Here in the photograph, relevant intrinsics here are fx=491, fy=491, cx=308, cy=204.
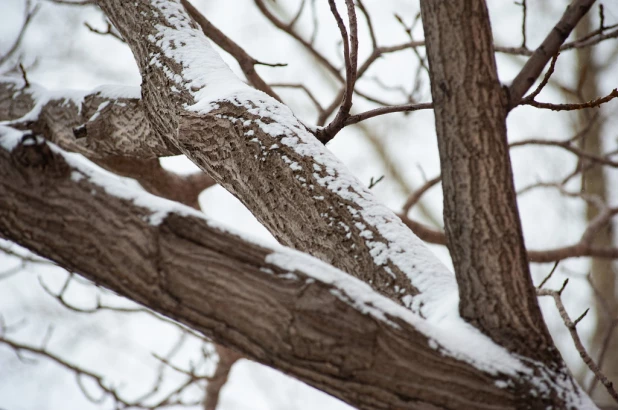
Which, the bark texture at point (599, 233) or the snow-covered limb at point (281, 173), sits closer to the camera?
the snow-covered limb at point (281, 173)

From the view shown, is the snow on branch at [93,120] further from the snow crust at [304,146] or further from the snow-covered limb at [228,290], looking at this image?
the snow-covered limb at [228,290]

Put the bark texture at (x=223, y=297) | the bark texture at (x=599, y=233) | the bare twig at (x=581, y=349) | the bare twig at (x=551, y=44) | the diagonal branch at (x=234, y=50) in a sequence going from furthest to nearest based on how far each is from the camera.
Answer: the bark texture at (x=599, y=233), the diagonal branch at (x=234, y=50), the bare twig at (x=581, y=349), the bare twig at (x=551, y=44), the bark texture at (x=223, y=297)

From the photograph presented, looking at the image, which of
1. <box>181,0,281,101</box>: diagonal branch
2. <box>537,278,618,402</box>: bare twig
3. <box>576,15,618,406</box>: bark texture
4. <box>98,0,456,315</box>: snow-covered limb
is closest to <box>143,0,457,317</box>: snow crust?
<box>98,0,456,315</box>: snow-covered limb

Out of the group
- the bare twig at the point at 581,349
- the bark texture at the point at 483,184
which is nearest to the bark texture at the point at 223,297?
the bark texture at the point at 483,184

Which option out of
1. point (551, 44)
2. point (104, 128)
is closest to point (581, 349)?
point (551, 44)

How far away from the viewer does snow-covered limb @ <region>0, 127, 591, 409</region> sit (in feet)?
2.48

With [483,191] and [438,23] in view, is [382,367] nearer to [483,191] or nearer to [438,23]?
[483,191]

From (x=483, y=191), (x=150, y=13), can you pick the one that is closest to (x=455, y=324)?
(x=483, y=191)

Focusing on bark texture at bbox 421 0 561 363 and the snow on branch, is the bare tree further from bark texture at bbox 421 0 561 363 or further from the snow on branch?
the snow on branch

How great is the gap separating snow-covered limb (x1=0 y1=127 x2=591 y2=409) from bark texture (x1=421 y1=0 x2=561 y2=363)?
0.43 feet

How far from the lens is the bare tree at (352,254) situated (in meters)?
0.76

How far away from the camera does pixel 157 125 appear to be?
1.45 metres

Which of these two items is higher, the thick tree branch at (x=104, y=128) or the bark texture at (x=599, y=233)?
the bark texture at (x=599, y=233)

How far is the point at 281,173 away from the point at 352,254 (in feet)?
0.82
